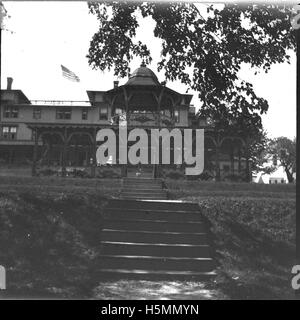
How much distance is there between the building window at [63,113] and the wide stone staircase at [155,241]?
38.0m

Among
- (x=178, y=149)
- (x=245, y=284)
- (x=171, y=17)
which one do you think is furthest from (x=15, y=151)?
(x=245, y=284)

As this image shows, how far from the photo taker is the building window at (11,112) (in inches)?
1884

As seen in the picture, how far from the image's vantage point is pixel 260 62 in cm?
962

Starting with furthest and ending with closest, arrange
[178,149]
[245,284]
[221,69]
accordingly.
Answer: [178,149]
[221,69]
[245,284]

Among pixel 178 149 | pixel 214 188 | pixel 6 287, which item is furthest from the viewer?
pixel 178 149

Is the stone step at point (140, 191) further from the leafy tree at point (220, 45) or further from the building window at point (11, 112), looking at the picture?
the building window at point (11, 112)

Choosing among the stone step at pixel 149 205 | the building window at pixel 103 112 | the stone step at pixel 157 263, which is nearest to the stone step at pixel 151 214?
the stone step at pixel 149 205

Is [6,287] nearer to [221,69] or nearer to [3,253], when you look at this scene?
[3,253]

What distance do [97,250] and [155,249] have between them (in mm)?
1242

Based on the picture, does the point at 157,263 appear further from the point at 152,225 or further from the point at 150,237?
the point at 152,225

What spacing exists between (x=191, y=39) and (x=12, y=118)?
4158cm

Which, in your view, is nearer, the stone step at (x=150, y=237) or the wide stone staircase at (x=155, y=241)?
the wide stone staircase at (x=155, y=241)

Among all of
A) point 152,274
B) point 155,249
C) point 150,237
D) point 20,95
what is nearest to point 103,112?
point 20,95
